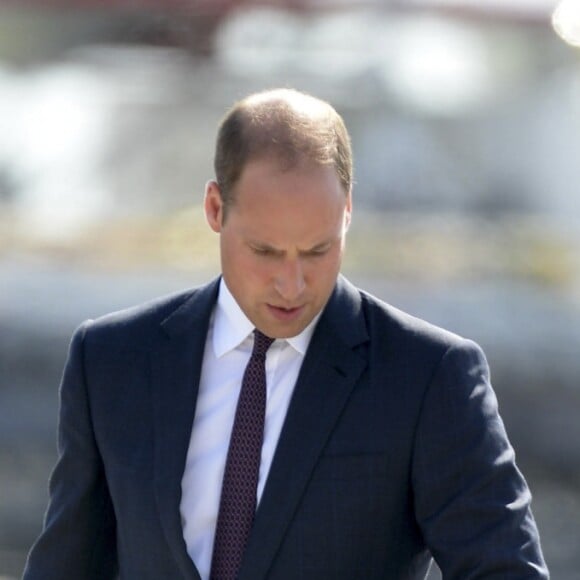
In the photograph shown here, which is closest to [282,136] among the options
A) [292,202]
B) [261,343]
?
[292,202]

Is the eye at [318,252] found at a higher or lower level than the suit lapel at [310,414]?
higher

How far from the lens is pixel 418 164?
12039mm

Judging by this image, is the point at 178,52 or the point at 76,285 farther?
the point at 178,52

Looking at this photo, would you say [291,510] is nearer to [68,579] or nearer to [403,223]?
[68,579]

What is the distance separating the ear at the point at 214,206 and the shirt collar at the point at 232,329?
0.12m

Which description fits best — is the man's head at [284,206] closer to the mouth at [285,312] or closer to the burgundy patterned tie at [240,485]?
the mouth at [285,312]

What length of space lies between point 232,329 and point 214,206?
0.77 feet

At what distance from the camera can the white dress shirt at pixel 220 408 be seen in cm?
258

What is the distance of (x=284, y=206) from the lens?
245 cm

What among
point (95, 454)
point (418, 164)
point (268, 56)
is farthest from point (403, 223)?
point (95, 454)

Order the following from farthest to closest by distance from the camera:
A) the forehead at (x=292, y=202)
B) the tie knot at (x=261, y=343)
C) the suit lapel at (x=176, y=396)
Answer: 1. the tie knot at (x=261, y=343)
2. the suit lapel at (x=176, y=396)
3. the forehead at (x=292, y=202)


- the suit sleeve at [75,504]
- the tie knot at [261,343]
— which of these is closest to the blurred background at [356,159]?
the suit sleeve at [75,504]

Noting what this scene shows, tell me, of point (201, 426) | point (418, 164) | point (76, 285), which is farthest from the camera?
point (418, 164)

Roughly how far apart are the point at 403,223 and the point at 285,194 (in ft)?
29.1
